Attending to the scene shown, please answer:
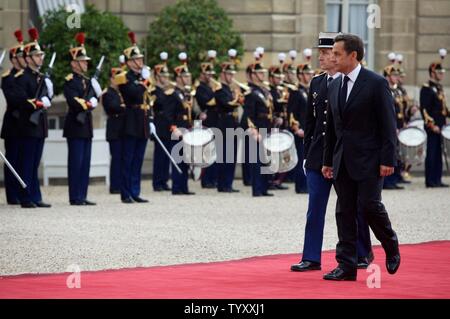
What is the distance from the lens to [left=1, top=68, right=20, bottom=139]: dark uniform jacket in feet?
59.8

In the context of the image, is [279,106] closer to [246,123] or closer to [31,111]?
[246,123]

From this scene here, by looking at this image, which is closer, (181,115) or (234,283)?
(234,283)

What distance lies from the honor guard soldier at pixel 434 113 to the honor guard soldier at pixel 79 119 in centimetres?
603

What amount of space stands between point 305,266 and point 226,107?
415 inches

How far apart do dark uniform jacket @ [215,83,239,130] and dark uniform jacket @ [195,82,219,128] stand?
0.09 m

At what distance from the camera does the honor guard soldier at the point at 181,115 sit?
21.2 m

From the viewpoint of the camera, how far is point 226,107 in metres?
22.0

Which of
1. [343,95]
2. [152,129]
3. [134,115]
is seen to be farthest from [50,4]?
[343,95]

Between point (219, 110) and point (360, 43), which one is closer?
point (360, 43)

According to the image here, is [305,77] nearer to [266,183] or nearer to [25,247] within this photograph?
[266,183]

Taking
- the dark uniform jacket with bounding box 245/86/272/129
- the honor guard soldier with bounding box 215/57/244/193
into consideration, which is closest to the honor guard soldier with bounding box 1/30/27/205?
the dark uniform jacket with bounding box 245/86/272/129
